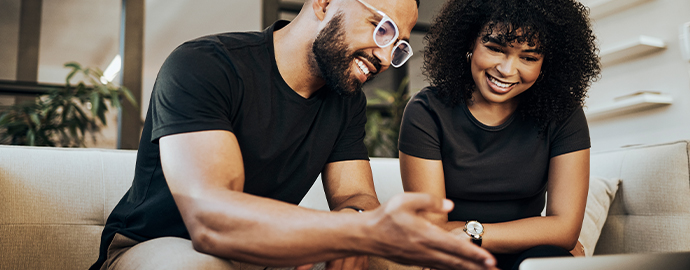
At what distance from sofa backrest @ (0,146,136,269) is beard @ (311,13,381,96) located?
2.34 ft

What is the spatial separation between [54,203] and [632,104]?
261 centimetres

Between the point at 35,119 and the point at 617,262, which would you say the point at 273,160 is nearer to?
the point at 617,262

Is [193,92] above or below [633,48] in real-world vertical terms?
below

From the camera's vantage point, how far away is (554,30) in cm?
136

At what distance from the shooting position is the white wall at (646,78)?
255 centimetres

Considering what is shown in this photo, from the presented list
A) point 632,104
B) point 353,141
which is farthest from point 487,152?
point 632,104

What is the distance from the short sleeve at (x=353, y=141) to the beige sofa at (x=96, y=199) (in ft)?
1.47

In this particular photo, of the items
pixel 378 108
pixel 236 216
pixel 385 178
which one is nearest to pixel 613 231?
pixel 385 178

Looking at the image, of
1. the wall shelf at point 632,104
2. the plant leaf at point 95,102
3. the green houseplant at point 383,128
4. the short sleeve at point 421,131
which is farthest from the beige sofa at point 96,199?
the green houseplant at point 383,128

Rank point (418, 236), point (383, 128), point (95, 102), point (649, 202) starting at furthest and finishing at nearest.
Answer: point (383, 128), point (95, 102), point (649, 202), point (418, 236)

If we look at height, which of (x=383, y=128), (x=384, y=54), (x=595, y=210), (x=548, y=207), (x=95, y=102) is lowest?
(x=383, y=128)

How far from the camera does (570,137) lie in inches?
53.7

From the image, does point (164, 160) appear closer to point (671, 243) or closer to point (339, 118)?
point (339, 118)

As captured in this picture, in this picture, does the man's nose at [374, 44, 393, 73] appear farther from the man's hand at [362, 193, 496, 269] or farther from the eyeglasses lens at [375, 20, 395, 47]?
the man's hand at [362, 193, 496, 269]
